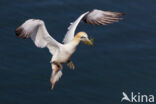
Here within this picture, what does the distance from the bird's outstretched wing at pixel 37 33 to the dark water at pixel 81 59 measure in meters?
5.82

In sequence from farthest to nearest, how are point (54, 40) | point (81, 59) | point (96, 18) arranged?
1. point (81, 59)
2. point (96, 18)
3. point (54, 40)

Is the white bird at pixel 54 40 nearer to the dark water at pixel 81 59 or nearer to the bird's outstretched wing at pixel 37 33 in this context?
the bird's outstretched wing at pixel 37 33

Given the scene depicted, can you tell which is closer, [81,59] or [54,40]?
[54,40]

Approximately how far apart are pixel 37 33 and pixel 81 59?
699 centimetres

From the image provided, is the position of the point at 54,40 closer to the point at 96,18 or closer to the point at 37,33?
the point at 37,33

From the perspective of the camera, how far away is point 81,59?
2548cm

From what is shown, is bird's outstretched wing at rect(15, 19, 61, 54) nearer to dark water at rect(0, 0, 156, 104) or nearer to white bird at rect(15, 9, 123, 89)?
white bird at rect(15, 9, 123, 89)

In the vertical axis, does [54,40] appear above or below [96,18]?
below

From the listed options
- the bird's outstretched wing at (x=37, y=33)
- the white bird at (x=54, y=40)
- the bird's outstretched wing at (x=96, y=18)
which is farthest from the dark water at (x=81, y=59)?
the bird's outstretched wing at (x=37, y=33)

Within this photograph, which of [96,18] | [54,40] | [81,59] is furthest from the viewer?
[81,59]

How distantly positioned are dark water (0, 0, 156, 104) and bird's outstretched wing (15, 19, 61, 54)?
19.1 feet

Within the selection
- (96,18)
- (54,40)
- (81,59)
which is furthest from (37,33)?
(81,59)

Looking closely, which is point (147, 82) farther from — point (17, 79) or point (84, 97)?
point (17, 79)

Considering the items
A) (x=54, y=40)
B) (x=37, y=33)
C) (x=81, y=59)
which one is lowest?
(x=81, y=59)
